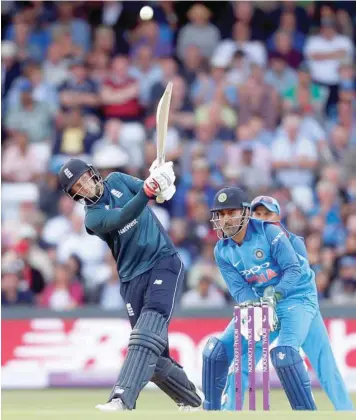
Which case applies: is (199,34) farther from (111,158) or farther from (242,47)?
(111,158)

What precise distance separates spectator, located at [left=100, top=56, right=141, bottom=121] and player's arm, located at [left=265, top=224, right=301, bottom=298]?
753 cm

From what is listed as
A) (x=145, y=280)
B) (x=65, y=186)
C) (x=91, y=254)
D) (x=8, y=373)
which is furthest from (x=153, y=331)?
(x=91, y=254)

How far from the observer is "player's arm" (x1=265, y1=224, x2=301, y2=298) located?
7879mm

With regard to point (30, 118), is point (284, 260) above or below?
below

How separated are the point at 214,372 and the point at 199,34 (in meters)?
8.33

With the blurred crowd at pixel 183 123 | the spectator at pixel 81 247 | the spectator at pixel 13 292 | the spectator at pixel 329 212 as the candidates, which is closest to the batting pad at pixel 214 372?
the blurred crowd at pixel 183 123

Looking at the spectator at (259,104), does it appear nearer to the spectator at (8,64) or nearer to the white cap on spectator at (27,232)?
the spectator at (8,64)

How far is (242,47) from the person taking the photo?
51.6 ft

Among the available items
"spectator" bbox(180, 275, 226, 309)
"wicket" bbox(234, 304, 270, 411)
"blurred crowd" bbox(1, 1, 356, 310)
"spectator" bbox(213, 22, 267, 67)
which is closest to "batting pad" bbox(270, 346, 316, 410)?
"wicket" bbox(234, 304, 270, 411)

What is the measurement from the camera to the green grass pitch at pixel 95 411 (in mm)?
6316

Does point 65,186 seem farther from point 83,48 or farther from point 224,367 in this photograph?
point 83,48

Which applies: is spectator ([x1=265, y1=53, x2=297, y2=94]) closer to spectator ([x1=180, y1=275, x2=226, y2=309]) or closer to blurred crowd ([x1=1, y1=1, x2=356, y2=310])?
blurred crowd ([x1=1, y1=1, x2=356, y2=310])

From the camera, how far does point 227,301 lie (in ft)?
42.7

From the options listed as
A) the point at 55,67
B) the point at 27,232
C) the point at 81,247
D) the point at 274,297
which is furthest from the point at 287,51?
the point at 274,297
